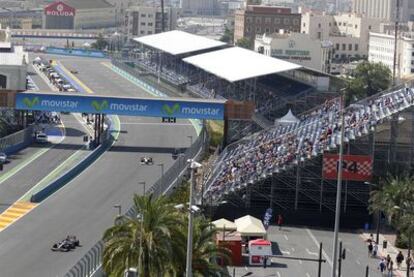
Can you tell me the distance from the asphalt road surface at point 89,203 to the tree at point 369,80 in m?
43.7

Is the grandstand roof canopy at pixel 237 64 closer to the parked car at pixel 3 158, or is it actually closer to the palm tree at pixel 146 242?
the parked car at pixel 3 158

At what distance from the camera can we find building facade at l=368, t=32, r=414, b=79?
538 ft

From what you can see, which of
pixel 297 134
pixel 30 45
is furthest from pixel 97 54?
pixel 297 134

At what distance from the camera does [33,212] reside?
55125 millimetres

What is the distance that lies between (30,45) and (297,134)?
13465 cm

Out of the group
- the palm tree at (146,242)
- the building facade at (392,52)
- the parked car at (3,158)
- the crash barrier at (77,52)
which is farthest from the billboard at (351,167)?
the crash barrier at (77,52)

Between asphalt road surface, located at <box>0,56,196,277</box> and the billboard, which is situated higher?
the billboard

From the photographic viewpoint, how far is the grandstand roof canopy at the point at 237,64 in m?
87.3

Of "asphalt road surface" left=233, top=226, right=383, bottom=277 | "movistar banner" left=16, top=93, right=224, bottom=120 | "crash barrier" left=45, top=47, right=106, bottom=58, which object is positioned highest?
"movistar banner" left=16, top=93, right=224, bottom=120

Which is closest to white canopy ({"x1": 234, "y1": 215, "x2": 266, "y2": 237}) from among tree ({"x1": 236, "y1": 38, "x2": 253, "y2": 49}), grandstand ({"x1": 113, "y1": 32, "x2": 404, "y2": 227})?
grandstand ({"x1": 113, "y1": 32, "x2": 404, "y2": 227})

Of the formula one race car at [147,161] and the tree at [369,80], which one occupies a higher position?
the tree at [369,80]

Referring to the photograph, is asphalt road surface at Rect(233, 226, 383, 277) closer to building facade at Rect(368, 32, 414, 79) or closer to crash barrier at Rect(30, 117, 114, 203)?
crash barrier at Rect(30, 117, 114, 203)

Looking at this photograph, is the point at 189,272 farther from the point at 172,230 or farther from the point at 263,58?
the point at 263,58

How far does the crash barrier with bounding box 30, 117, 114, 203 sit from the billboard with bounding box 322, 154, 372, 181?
48.6ft
